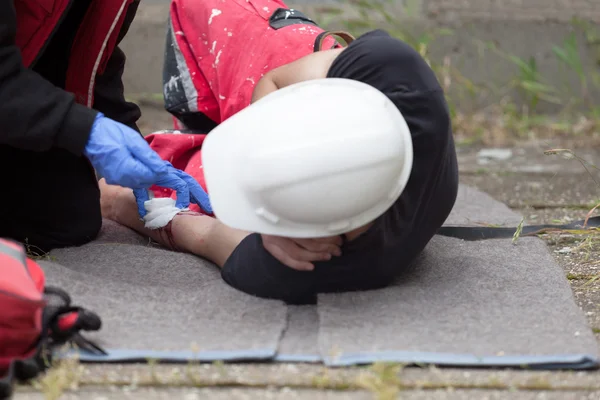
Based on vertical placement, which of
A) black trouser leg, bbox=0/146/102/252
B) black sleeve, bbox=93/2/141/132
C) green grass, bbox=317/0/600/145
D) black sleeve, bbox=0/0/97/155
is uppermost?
black sleeve, bbox=0/0/97/155

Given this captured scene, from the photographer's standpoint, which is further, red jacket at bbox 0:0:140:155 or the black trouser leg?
the black trouser leg

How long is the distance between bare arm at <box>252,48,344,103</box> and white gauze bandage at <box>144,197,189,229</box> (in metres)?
0.38

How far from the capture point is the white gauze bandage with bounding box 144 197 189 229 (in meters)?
2.04

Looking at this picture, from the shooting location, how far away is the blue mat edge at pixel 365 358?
4.61 ft

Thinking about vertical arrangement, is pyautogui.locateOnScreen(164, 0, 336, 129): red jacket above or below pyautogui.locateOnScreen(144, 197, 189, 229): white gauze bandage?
above

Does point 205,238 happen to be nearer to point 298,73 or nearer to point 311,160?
point 298,73

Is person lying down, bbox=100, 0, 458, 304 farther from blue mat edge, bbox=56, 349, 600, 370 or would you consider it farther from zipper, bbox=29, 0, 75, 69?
zipper, bbox=29, 0, 75, 69

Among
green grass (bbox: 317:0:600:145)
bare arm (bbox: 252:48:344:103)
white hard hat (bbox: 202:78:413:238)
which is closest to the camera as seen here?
white hard hat (bbox: 202:78:413:238)

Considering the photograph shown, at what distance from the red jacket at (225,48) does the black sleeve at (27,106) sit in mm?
574

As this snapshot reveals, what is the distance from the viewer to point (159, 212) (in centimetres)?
204

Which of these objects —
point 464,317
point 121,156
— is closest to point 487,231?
point 464,317

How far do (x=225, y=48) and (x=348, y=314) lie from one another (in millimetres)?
928

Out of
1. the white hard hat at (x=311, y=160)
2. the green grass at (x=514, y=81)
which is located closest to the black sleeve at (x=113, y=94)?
the white hard hat at (x=311, y=160)

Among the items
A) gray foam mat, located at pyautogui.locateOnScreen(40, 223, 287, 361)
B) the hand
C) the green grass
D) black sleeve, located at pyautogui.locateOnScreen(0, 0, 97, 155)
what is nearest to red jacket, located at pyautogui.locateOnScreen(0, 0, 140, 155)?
black sleeve, located at pyautogui.locateOnScreen(0, 0, 97, 155)
